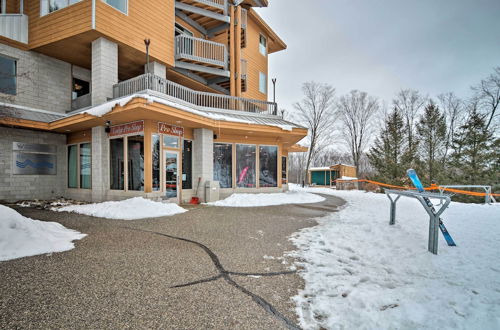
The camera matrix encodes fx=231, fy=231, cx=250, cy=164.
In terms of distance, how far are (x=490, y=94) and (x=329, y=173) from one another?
16.2 meters

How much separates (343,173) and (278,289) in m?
27.1

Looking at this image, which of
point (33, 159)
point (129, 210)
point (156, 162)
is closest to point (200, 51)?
point (156, 162)

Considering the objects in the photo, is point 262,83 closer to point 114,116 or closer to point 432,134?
point 114,116

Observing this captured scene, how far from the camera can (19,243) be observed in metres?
3.79

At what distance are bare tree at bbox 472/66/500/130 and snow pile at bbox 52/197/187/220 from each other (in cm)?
2795

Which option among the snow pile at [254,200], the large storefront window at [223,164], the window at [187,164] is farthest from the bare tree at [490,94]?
the window at [187,164]

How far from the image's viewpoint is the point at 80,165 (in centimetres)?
1170

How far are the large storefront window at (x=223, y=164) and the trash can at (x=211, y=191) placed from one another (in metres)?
0.89

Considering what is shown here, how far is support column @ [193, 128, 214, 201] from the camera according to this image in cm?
1112

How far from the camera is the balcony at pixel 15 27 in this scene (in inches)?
420

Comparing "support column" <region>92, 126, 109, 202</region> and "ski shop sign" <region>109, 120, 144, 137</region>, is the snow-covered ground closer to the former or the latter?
"ski shop sign" <region>109, 120, 144, 137</region>

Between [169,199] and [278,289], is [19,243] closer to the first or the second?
[278,289]

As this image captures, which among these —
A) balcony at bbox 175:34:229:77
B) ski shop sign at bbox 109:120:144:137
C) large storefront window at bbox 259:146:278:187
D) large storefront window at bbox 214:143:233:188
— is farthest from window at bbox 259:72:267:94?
ski shop sign at bbox 109:120:144:137

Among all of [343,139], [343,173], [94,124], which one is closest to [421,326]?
[94,124]
